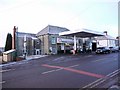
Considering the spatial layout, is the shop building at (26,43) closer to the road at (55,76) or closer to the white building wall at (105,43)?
the road at (55,76)

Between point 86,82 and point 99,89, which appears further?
point 86,82

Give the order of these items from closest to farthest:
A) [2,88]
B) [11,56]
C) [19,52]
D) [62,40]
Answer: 1. [2,88]
2. [11,56]
3. [19,52]
4. [62,40]

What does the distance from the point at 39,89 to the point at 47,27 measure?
4164 centimetres

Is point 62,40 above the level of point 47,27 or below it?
below

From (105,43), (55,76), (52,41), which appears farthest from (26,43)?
(105,43)

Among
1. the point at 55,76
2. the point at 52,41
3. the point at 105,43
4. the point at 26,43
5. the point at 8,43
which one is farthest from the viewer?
the point at 105,43

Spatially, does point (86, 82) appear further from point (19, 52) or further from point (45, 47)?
point (45, 47)

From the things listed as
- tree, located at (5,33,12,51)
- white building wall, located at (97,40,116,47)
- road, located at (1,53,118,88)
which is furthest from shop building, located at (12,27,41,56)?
white building wall, located at (97,40,116,47)

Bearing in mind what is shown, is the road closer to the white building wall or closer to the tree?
the tree

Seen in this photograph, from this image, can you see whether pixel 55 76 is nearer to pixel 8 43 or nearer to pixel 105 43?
pixel 8 43

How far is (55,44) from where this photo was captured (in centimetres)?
5050

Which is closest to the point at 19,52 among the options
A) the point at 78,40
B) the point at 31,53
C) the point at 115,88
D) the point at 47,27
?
the point at 31,53

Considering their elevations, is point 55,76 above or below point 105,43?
below

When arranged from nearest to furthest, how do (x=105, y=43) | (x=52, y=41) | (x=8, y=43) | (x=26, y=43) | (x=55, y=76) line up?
1. (x=55, y=76)
2. (x=26, y=43)
3. (x=52, y=41)
4. (x=8, y=43)
5. (x=105, y=43)
